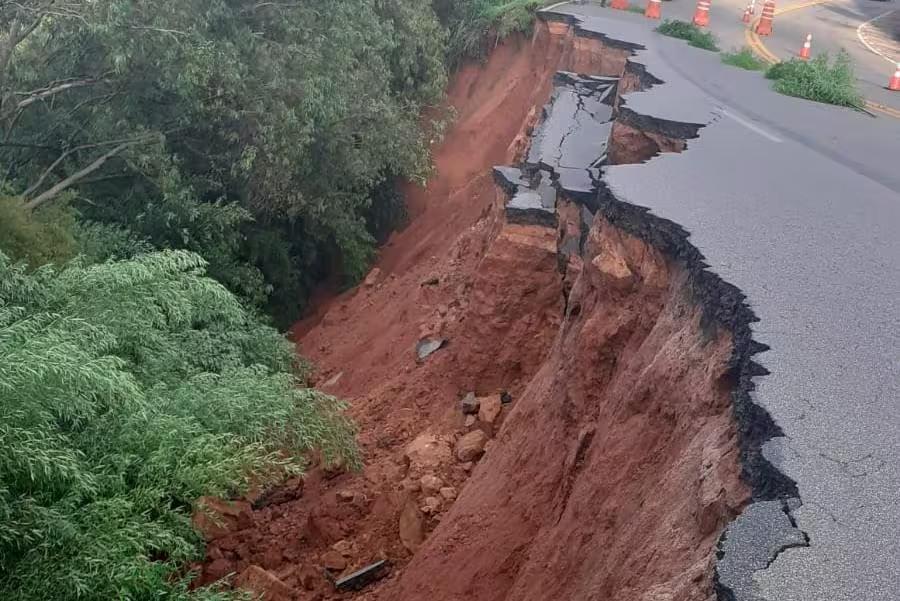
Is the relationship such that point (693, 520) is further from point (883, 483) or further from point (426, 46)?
point (426, 46)

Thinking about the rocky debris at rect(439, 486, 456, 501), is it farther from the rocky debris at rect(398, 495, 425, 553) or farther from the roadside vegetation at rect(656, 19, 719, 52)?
the roadside vegetation at rect(656, 19, 719, 52)

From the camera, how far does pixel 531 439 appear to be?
738 cm

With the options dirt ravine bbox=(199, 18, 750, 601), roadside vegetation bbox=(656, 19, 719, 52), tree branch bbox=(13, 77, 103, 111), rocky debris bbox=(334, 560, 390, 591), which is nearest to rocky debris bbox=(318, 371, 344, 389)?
dirt ravine bbox=(199, 18, 750, 601)

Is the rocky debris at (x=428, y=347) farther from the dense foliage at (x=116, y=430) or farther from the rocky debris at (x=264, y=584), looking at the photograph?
the rocky debris at (x=264, y=584)

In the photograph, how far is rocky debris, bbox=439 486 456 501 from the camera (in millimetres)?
8484

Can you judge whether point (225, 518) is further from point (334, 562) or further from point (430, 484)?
point (430, 484)

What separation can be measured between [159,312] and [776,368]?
19.0 ft

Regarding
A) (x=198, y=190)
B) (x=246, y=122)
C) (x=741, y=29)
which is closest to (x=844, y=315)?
(x=246, y=122)

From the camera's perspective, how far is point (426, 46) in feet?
62.7

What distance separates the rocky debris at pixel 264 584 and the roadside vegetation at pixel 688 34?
14554mm

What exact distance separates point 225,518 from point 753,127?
7.55m

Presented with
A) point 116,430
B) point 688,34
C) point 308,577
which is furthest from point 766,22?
point 116,430

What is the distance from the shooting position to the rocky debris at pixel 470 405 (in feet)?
32.2

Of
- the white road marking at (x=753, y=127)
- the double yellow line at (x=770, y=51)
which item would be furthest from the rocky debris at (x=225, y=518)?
the double yellow line at (x=770, y=51)
